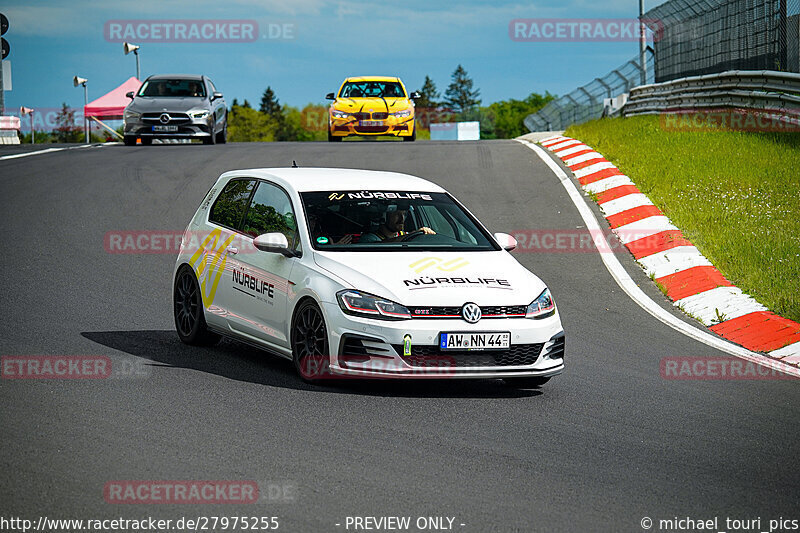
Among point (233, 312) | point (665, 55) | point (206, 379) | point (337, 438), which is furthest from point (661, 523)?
point (665, 55)

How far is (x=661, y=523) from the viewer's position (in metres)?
4.81

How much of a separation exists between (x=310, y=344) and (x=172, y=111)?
19.2m

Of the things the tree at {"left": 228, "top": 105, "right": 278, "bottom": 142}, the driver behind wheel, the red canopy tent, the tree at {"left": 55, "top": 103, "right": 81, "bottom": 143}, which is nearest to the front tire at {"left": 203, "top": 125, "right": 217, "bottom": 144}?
the driver behind wheel

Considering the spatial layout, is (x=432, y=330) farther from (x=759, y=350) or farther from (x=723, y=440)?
Answer: (x=759, y=350)

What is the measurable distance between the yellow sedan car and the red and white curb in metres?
10.2

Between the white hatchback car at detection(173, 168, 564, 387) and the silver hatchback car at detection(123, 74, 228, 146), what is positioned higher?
the silver hatchback car at detection(123, 74, 228, 146)

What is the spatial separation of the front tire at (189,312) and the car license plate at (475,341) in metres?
2.79

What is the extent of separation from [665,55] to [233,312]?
71.2 ft

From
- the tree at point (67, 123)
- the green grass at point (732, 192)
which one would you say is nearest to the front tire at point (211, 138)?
the green grass at point (732, 192)

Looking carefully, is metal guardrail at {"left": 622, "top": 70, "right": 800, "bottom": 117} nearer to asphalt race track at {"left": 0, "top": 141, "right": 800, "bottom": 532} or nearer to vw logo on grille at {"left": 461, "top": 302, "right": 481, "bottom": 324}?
asphalt race track at {"left": 0, "top": 141, "right": 800, "bottom": 532}

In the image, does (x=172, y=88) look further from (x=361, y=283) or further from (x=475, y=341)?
(x=475, y=341)

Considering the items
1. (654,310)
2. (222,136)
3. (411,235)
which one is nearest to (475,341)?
(411,235)

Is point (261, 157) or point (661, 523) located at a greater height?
point (261, 157)

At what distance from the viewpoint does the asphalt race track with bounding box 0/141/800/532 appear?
16.5 feet
